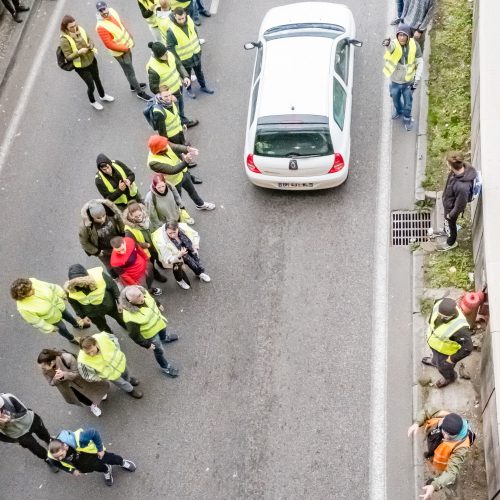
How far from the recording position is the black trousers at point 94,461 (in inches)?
301

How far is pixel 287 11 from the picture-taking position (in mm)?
11703

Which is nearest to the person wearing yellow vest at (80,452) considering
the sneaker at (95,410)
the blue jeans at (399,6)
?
the sneaker at (95,410)

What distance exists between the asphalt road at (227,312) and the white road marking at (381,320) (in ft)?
0.30

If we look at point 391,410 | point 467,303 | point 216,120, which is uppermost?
point 216,120

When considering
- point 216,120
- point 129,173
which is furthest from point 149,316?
point 216,120

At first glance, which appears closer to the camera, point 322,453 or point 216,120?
point 322,453

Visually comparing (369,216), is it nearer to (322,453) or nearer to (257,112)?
(257,112)

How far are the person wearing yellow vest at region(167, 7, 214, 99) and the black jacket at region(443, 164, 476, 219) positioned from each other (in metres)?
4.90

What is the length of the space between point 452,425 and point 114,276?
5.02 m

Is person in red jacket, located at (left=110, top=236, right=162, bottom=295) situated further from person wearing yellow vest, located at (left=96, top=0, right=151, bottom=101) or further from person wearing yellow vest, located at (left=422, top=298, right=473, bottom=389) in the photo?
person wearing yellow vest, located at (left=96, top=0, right=151, bottom=101)

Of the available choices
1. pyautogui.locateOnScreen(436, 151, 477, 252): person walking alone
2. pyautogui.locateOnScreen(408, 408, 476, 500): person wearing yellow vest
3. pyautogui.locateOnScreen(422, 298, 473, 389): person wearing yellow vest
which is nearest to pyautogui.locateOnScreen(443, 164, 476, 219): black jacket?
pyautogui.locateOnScreen(436, 151, 477, 252): person walking alone

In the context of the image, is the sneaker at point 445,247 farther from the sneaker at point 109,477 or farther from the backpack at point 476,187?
the sneaker at point 109,477

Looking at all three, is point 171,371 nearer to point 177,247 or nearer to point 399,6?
point 177,247

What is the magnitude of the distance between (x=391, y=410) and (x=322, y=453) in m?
1.00
